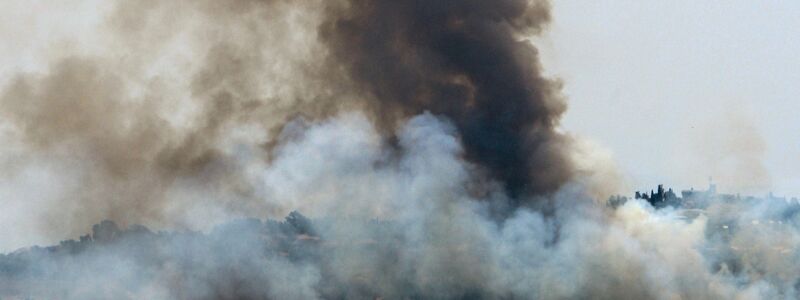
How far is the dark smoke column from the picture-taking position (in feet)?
598

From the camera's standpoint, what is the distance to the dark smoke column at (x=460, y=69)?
7175 inches

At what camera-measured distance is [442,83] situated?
609 feet

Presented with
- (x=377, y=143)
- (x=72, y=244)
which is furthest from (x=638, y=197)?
(x=72, y=244)

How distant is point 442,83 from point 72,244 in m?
40.2

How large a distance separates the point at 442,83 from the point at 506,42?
302 inches

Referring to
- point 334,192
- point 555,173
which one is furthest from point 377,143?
point 555,173

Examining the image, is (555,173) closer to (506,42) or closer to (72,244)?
(506,42)

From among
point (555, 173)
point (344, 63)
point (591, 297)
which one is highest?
point (344, 63)

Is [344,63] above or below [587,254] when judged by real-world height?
above

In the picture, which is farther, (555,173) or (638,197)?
(638,197)

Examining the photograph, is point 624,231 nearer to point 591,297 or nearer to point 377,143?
point 591,297

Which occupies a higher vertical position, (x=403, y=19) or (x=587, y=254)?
(x=403, y=19)

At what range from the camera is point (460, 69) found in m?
186

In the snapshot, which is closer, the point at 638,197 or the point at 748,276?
the point at 748,276
